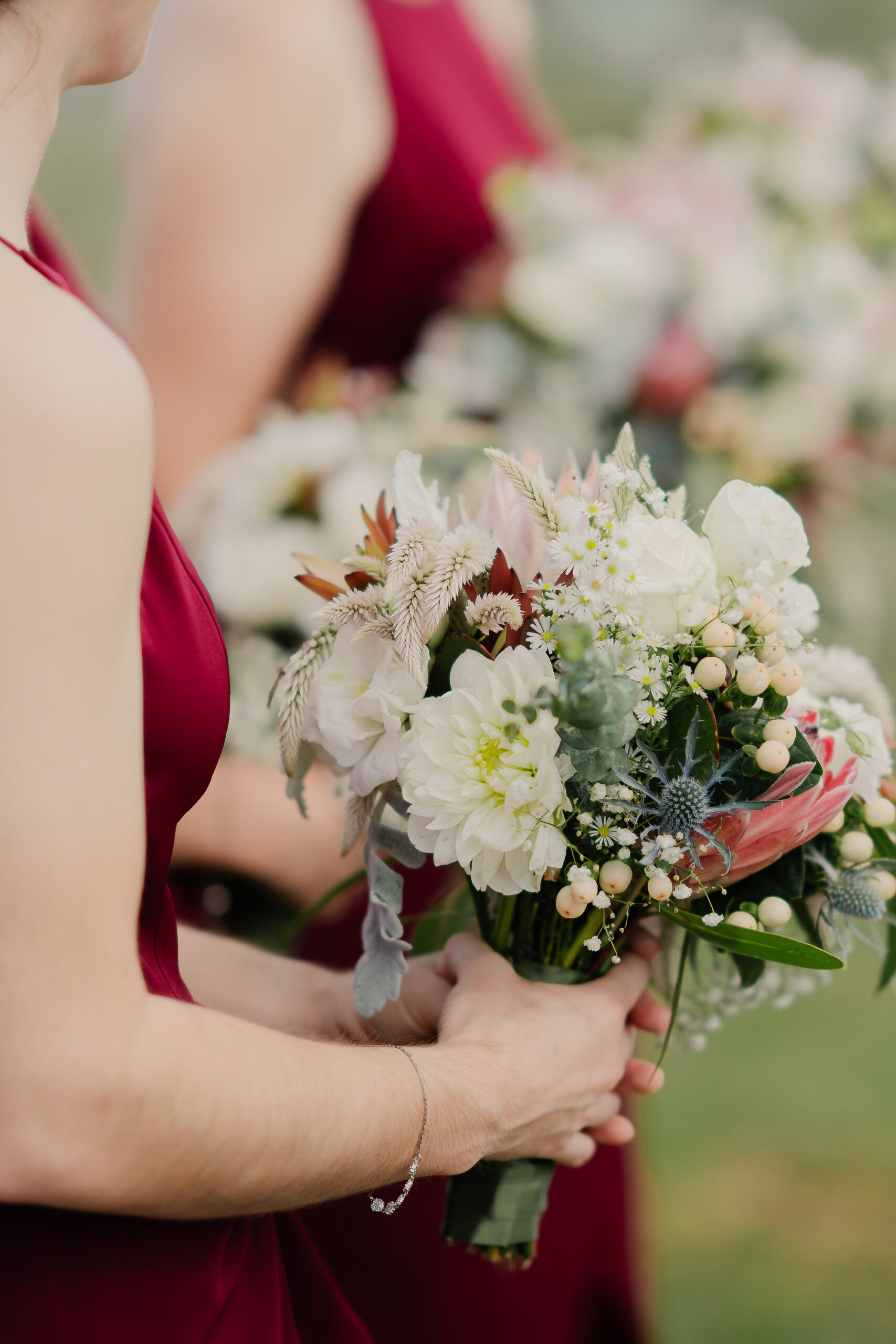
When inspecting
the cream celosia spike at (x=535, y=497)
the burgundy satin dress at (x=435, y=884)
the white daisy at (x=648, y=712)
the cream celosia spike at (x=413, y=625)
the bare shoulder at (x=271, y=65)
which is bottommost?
the burgundy satin dress at (x=435, y=884)

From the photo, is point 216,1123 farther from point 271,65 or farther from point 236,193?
point 271,65

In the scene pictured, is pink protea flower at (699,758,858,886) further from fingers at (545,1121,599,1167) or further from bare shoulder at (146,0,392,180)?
bare shoulder at (146,0,392,180)

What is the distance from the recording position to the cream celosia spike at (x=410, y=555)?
110 centimetres

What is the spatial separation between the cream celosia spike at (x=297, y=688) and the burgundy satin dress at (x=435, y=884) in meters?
0.91

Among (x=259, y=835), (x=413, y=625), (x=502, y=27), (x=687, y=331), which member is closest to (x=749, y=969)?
(x=413, y=625)

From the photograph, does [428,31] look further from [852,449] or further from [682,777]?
[682,777]

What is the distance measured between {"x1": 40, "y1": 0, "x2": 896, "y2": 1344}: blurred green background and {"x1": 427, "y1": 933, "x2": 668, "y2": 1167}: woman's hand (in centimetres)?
152

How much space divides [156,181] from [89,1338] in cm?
203

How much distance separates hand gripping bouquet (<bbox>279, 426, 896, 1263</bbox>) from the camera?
3.50 feet

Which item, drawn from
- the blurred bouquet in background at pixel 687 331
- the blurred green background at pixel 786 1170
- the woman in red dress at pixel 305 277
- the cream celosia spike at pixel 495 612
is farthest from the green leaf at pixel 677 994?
the blurred green background at pixel 786 1170

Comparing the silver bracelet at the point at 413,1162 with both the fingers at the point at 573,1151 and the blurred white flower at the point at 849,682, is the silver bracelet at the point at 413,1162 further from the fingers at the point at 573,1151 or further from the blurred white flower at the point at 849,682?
the blurred white flower at the point at 849,682

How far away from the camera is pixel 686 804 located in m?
1.07

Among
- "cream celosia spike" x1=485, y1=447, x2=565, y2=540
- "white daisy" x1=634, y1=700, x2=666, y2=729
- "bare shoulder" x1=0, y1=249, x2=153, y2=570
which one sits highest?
"bare shoulder" x1=0, y1=249, x2=153, y2=570

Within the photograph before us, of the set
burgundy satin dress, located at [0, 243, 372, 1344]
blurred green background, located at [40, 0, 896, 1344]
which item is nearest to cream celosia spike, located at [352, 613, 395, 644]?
burgundy satin dress, located at [0, 243, 372, 1344]
